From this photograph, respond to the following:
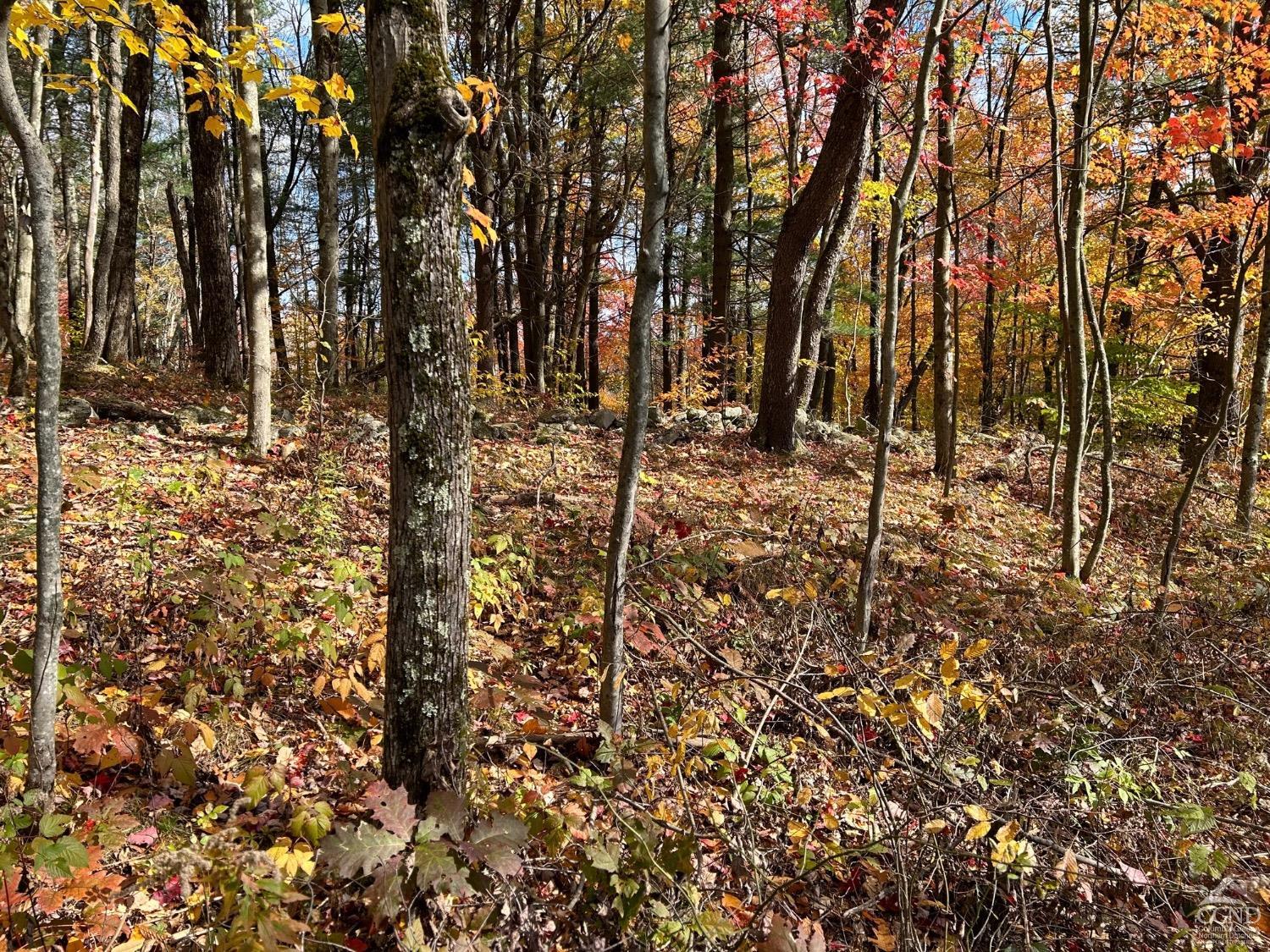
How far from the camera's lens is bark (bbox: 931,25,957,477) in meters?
8.00

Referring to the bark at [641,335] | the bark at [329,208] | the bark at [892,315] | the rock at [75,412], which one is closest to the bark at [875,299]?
the bark at [892,315]

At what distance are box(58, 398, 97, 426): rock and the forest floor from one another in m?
0.30

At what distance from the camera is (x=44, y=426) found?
87.4 inches

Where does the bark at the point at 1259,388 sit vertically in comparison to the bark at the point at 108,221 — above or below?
below

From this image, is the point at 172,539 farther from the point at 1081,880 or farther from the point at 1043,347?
the point at 1043,347

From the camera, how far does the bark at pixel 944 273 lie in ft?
26.2

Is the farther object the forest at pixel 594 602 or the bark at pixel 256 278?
the bark at pixel 256 278

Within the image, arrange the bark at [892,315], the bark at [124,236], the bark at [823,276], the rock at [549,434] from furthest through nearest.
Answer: the bark at [124,236]
the bark at [823,276]
the rock at [549,434]
the bark at [892,315]

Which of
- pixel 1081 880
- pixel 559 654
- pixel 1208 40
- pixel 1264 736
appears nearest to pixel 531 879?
pixel 559 654

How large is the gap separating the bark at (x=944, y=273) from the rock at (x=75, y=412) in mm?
8897

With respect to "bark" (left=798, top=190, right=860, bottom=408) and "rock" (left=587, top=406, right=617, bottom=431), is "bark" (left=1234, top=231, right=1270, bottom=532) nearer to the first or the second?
"bark" (left=798, top=190, right=860, bottom=408)

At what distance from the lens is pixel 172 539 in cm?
430

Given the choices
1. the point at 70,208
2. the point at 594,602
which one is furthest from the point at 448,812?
the point at 70,208

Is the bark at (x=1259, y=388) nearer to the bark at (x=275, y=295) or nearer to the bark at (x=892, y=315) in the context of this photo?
the bark at (x=892, y=315)
